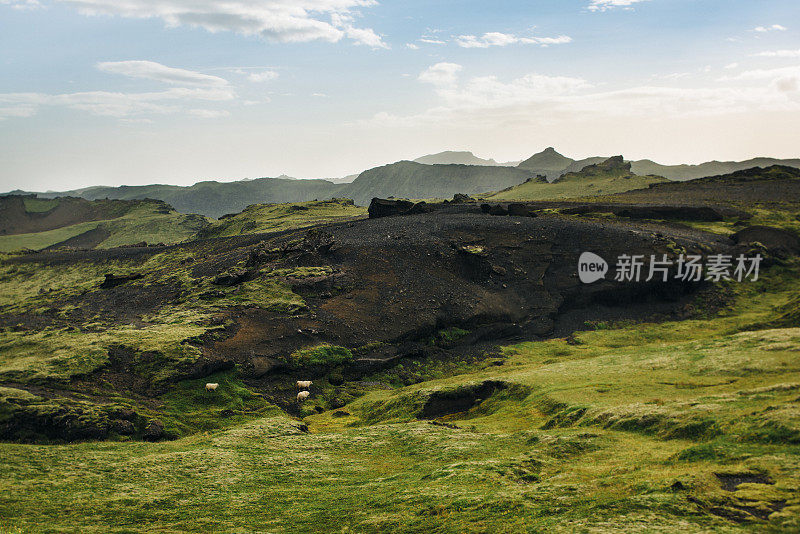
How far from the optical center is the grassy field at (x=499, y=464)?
8.58 m

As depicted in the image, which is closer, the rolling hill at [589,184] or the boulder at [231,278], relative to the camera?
the boulder at [231,278]

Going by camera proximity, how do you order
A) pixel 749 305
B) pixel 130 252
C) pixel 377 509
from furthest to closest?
pixel 130 252, pixel 749 305, pixel 377 509

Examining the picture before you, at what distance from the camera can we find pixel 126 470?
14609mm

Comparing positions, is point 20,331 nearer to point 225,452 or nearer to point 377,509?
point 225,452

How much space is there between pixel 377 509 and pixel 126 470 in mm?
9239

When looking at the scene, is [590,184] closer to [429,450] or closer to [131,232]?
[429,450]

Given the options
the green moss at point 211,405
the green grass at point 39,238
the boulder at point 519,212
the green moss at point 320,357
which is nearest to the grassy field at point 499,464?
the green moss at point 211,405

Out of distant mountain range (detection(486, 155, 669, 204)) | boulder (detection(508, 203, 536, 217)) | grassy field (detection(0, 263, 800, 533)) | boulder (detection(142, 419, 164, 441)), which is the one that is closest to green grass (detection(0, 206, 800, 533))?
grassy field (detection(0, 263, 800, 533))

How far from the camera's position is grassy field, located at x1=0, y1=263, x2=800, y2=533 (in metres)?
8.58

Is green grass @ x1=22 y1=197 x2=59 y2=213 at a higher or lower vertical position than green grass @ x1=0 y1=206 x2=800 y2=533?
higher

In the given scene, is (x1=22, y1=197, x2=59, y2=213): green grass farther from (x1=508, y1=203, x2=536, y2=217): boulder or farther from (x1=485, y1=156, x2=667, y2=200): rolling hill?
(x1=508, y1=203, x2=536, y2=217): boulder

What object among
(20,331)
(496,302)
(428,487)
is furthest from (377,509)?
(20,331)

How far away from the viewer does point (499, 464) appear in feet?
40.7

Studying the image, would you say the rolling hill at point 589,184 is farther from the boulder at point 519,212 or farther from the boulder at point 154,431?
the boulder at point 154,431
